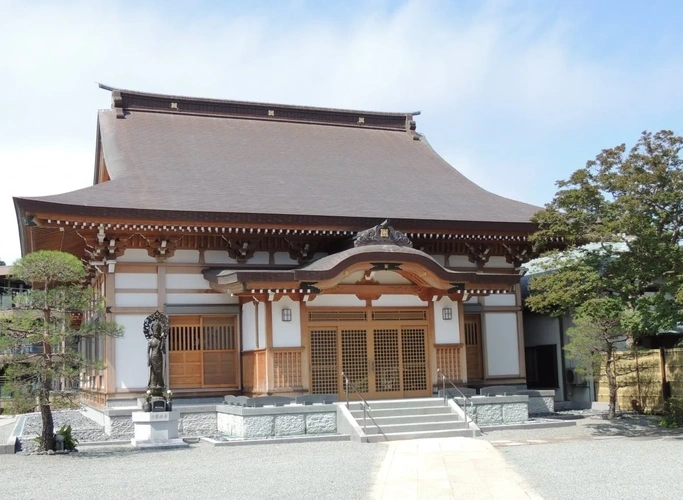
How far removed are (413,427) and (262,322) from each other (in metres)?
3.94

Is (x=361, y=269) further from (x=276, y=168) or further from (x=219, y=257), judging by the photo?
(x=276, y=168)

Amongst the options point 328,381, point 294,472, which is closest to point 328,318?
point 328,381

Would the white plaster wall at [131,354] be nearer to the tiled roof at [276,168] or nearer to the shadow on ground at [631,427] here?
the tiled roof at [276,168]

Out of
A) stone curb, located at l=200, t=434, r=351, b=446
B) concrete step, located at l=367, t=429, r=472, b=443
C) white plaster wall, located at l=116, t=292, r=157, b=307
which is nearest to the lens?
stone curb, located at l=200, t=434, r=351, b=446

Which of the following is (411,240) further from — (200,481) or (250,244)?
(200,481)

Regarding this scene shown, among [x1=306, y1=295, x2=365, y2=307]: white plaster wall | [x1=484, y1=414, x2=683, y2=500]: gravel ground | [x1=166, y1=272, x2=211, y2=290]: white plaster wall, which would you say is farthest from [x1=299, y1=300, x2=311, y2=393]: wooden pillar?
[x1=484, y1=414, x2=683, y2=500]: gravel ground

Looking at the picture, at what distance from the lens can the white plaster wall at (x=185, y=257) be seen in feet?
59.1

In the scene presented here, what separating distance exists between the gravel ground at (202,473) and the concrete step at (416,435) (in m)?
0.58

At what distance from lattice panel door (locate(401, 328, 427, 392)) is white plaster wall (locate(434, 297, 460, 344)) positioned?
37cm

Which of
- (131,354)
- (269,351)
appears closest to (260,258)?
(269,351)

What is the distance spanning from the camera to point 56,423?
19.7 metres

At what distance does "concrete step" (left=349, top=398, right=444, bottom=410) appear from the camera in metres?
16.4

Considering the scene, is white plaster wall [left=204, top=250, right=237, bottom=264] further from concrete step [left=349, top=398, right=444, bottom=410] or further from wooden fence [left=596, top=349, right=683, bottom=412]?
wooden fence [left=596, top=349, right=683, bottom=412]

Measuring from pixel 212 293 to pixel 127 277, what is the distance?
6.38 ft
